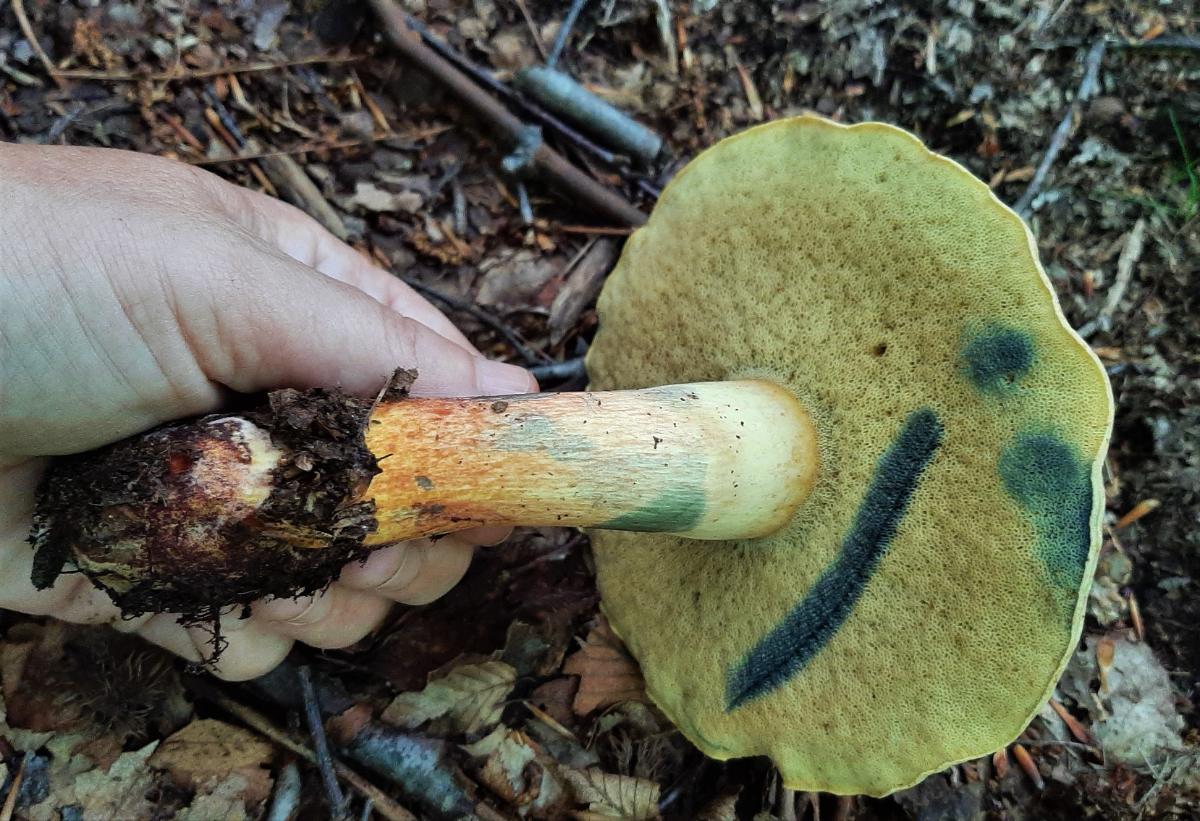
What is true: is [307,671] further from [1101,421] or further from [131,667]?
[1101,421]

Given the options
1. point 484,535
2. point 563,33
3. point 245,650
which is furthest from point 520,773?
point 563,33

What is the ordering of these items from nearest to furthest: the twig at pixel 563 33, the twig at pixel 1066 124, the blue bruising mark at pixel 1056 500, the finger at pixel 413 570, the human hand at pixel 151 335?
the blue bruising mark at pixel 1056 500
the human hand at pixel 151 335
the finger at pixel 413 570
the twig at pixel 1066 124
the twig at pixel 563 33

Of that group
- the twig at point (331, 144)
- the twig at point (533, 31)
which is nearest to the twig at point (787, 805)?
the twig at point (331, 144)

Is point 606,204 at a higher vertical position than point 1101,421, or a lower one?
lower

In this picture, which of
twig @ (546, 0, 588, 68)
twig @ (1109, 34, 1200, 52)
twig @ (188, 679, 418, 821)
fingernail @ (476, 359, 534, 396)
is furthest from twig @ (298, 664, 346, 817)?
twig @ (1109, 34, 1200, 52)

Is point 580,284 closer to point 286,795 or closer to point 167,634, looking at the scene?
point 167,634

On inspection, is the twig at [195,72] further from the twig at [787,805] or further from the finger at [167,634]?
the twig at [787,805]

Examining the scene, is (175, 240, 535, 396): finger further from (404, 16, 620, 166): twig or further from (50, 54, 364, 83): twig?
(50, 54, 364, 83): twig

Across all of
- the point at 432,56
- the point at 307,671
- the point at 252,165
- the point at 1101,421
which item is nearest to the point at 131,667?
the point at 307,671
